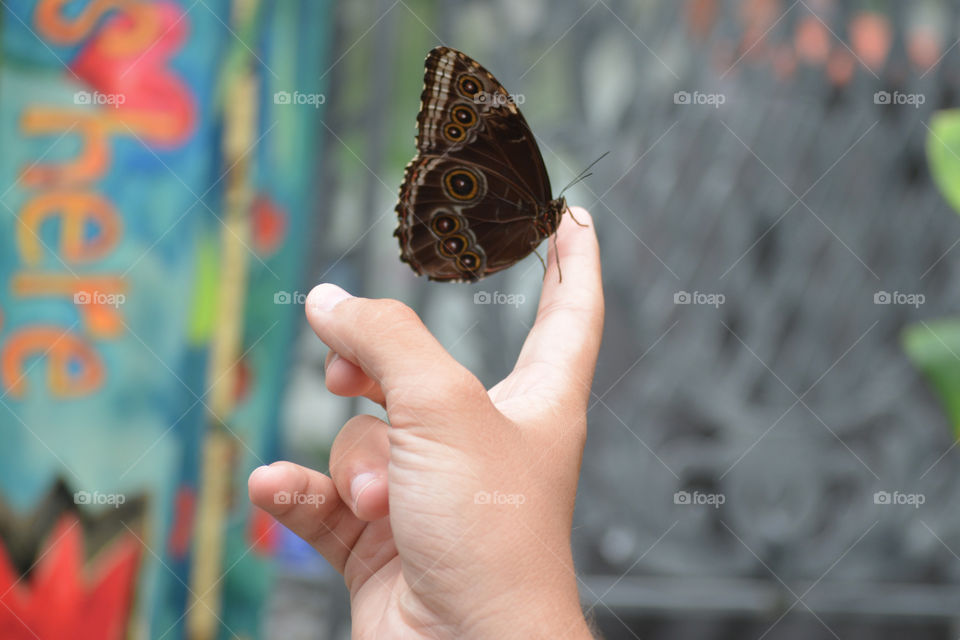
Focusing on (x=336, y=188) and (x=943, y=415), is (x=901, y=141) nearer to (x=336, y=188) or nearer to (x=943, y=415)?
(x=943, y=415)

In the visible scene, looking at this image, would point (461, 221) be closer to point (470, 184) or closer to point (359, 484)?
point (470, 184)

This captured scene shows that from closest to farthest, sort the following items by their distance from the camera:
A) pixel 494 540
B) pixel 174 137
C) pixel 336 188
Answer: pixel 494 540
pixel 174 137
pixel 336 188

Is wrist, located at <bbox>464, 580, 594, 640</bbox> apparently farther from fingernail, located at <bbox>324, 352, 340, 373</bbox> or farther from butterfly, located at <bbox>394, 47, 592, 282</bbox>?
butterfly, located at <bbox>394, 47, 592, 282</bbox>

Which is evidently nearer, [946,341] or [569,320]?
[569,320]

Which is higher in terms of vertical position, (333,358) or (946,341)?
(333,358)

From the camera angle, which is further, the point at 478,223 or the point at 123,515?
the point at 123,515

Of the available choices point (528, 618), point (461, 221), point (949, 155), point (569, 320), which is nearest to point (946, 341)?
point (949, 155)

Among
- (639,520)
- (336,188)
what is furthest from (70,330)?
(639,520)
